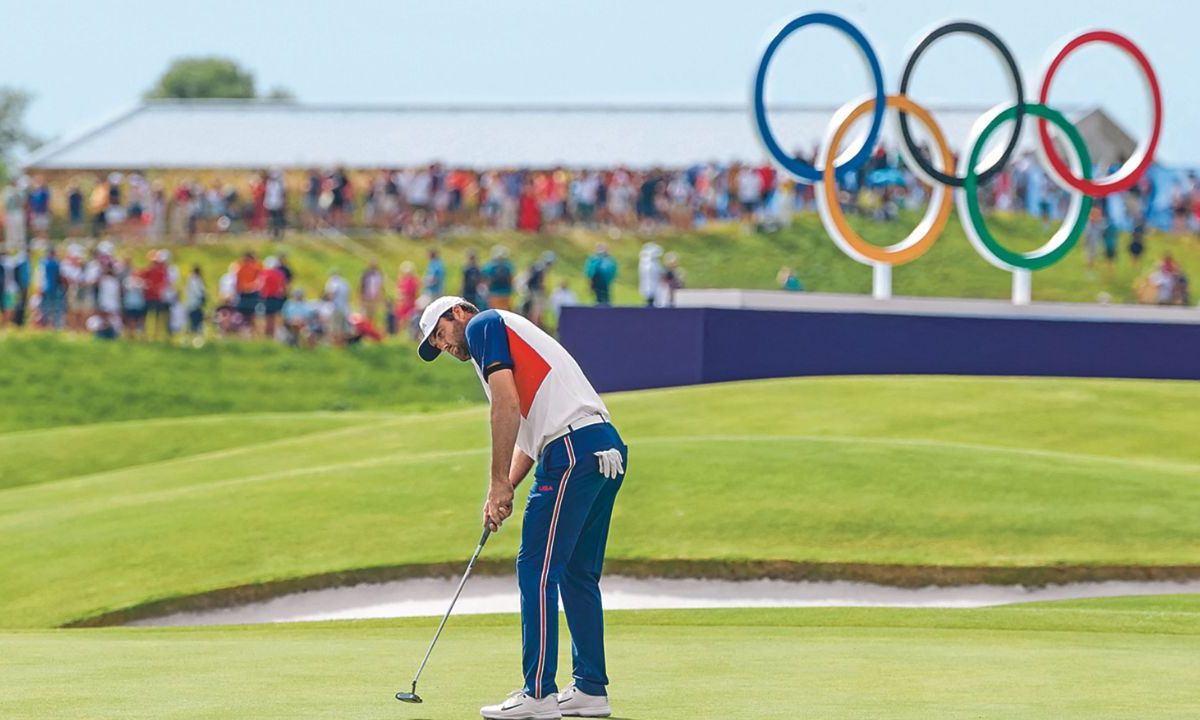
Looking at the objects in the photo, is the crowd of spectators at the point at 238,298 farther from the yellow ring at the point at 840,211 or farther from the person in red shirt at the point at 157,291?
the yellow ring at the point at 840,211

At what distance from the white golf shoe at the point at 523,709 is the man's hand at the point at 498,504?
33.3 inches

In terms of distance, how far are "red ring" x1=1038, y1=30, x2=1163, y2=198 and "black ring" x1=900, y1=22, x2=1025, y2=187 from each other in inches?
23.1

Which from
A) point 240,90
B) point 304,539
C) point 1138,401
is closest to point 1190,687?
point 304,539

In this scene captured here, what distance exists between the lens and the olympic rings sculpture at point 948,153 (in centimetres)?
3328

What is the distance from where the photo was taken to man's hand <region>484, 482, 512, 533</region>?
947cm

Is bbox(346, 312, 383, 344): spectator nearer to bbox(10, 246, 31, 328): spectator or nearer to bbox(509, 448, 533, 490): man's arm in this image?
bbox(10, 246, 31, 328): spectator

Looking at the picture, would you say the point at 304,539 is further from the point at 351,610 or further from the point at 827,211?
the point at 827,211

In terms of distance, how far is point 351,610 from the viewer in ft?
64.1

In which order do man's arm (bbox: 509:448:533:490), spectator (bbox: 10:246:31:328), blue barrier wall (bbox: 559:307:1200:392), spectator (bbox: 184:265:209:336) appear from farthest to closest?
spectator (bbox: 10:246:31:328), spectator (bbox: 184:265:209:336), blue barrier wall (bbox: 559:307:1200:392), man's arm (bbox: 509:448:533:490)

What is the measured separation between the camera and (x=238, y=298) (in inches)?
1757

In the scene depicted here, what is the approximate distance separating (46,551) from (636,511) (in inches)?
267

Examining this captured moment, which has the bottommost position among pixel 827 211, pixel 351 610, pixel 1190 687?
pixel 351 610

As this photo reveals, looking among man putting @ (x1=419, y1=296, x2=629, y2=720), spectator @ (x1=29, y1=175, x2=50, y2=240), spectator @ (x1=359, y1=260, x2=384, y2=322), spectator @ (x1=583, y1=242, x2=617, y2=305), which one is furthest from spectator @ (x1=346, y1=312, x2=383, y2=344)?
man putting @ (x1=419, y1=296, x2=629, y2=720)

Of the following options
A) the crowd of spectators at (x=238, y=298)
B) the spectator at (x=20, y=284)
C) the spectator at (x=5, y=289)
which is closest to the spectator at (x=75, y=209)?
the crowd of spectators at (x=238, y=298)
